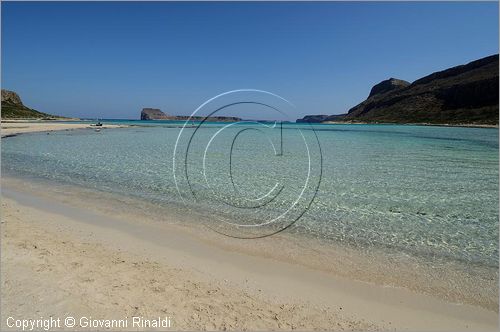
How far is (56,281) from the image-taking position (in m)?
5.54

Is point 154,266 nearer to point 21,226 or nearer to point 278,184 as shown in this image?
point 21,226

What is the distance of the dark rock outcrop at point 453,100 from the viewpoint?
125938 mm

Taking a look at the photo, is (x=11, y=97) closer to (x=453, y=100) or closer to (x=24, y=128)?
(x=24, y=128)

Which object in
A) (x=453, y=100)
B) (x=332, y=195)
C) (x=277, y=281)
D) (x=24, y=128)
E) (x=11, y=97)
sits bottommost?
(x=277, y=281)

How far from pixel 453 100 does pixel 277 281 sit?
554 feet

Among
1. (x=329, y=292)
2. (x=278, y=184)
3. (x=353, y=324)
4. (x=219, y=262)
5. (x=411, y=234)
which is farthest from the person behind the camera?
(x=278, y=184)

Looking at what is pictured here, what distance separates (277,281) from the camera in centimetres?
630

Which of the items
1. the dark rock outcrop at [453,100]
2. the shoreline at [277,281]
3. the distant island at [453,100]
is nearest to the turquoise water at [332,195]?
the shoreline at [277,281]

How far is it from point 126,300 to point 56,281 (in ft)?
Result: 4.70

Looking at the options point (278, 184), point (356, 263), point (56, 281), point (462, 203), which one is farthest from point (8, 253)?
point (462, 203)

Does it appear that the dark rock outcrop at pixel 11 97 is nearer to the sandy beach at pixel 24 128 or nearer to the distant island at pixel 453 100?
the sandy beach at pixel 24 128

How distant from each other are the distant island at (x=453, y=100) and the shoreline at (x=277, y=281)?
346ft

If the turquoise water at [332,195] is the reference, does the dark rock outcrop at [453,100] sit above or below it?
above

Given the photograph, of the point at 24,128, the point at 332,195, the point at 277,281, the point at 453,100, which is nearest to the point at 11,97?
the point at 24,128
